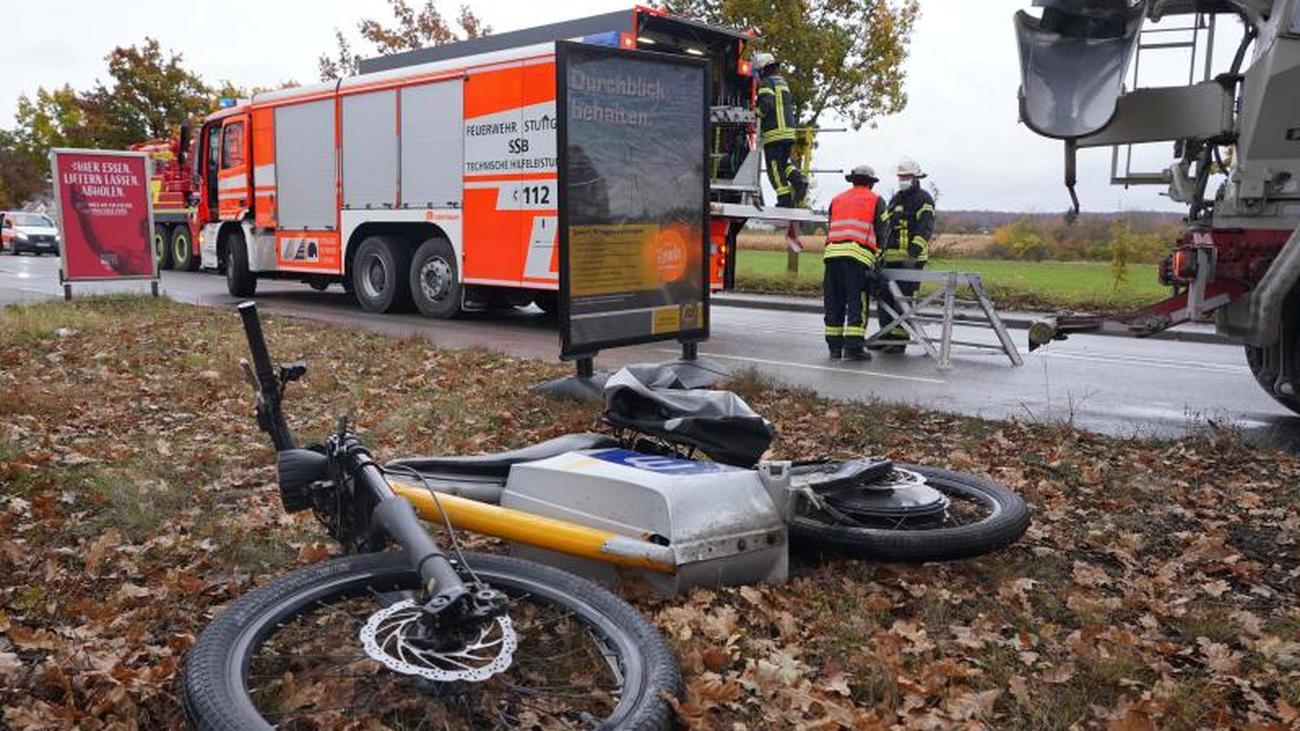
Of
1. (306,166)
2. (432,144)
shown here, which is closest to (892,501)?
(432,144)

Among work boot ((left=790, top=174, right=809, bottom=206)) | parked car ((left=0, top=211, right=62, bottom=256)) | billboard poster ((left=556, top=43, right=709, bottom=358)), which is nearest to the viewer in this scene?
billboard poster ((left=556, top=43, right=709, bottom=358))

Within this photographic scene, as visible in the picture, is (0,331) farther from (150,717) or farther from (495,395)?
(150,717)

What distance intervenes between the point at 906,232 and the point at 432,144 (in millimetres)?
5824

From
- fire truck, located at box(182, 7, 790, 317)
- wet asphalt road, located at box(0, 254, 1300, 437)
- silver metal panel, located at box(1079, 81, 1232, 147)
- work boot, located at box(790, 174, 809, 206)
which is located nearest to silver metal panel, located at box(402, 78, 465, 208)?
fire truck, located at box(182, 7, 790, 317)

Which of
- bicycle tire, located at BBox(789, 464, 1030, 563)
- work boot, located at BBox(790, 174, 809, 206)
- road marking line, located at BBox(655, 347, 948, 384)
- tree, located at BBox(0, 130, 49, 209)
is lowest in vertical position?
road marking line, located at BBox(655, 347, 948, 384)

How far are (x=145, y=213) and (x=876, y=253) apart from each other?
10003 mm

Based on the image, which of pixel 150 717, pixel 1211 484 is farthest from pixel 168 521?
pixel 1211 484

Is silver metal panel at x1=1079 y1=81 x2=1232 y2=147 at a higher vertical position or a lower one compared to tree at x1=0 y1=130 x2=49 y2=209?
lower

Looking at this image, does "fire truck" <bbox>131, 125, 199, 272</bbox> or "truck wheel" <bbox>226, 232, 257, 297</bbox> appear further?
"fire truck" <bbox>131, 125, 199, 272</bbox>

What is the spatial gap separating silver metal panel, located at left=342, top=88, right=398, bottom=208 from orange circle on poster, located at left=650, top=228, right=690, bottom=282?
7.83 m

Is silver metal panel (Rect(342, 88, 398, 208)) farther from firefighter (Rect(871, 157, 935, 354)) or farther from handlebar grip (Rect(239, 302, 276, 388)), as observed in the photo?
handlebar grip (Rect(239, 302, 276, 388))

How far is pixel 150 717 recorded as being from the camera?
2.63 m

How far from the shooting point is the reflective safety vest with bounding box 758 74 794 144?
12336mm

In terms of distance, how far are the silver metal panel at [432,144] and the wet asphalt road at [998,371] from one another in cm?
160
